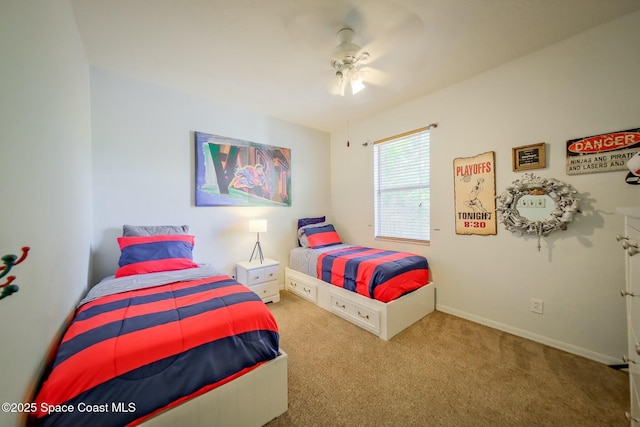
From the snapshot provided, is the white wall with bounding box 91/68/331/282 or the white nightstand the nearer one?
the white wall with bounding box 91/68/331/282

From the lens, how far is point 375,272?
227 cm

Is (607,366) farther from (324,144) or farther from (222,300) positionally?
(324,144)

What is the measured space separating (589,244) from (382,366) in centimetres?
188

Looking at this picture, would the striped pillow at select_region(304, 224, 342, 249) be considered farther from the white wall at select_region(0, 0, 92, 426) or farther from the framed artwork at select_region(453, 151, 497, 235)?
the white wall at select_region(0, 0, 92, 426)

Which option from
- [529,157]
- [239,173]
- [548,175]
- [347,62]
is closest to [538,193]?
[548,175]

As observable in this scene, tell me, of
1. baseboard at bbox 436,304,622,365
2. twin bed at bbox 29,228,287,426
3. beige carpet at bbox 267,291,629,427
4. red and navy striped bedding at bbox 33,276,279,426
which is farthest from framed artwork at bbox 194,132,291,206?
baseboard at bbox 436,304,622,365

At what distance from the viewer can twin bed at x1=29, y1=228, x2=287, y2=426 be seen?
2.98ft

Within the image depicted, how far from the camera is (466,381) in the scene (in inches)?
63.9

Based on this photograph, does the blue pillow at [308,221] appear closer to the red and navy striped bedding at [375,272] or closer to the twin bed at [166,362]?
the red and navy striped bedding at [375,272]

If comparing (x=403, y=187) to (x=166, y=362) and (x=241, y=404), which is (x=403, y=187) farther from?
(x=166, y=362)

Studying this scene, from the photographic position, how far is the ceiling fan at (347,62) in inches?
71.7

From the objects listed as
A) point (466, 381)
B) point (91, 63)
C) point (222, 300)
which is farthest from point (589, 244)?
point (91, 63)

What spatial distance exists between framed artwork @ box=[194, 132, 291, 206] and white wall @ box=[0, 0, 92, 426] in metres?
1.21

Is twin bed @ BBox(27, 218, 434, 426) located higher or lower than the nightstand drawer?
higher
